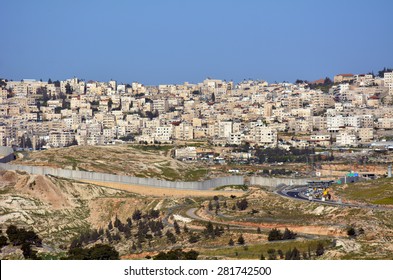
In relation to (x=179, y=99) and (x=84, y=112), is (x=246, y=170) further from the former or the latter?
(x=179, y=99)

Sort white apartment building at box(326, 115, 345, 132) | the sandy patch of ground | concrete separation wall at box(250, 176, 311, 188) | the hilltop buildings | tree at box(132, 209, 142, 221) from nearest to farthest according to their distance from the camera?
tree at box(132, 209, 142, 221) < the sandy patch of ground < concrete separation wall at box(250, 176, 311, 188) < the hilltop buildings < white apartment building at box(326, 115, 345, 132)

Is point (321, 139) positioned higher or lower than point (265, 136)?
lower

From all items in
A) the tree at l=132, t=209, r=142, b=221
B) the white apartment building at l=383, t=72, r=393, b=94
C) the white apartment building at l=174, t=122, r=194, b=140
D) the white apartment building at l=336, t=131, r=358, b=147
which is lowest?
the tree at l=132, t=209, r=142, b=221

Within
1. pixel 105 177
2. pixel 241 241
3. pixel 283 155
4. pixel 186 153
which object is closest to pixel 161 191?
pixel 105 177

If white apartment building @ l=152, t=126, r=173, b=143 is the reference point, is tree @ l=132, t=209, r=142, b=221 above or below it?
below

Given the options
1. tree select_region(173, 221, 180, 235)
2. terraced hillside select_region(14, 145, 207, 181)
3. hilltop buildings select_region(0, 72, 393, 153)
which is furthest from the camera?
hilltop buildings select_region(0, 72, 393, 153)

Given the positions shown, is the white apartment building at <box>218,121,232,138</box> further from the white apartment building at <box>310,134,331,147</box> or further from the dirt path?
the dirt path

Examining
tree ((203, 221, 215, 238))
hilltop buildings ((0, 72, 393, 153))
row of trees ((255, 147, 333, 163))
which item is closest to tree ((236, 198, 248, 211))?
tree ((203, 221, 215, 238))

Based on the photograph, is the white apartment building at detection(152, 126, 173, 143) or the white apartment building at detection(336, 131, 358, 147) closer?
the white apartment building at detection(336, 131, 358, 147)

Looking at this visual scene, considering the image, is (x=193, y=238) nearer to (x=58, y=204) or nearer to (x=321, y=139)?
(x=58, y=204)

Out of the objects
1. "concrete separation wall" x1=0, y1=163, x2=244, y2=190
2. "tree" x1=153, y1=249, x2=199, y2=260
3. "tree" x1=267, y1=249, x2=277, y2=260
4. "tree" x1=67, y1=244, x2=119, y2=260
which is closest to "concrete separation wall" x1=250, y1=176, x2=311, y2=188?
"concrete separation wall" x1=0, y1=163, x2=244, y2=190

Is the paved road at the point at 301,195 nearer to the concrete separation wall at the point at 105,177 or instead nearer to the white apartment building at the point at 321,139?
the concrete separation wall at the point at 105,177
